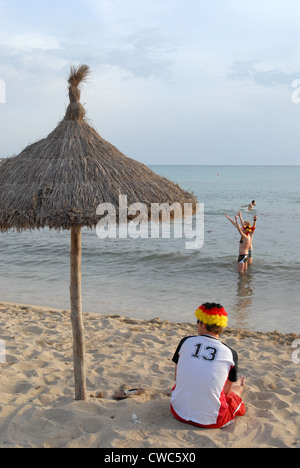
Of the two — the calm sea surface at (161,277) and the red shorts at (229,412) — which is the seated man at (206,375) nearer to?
the red shorts at (229,412)

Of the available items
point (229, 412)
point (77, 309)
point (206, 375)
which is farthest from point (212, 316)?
point (77, 309)

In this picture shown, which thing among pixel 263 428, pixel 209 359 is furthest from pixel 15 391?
pixel 263 428

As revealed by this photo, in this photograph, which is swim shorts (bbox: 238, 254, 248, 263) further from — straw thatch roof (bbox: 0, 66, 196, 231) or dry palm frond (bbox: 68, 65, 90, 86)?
dry palm frond (bbox: 68, 65, 90, 86)

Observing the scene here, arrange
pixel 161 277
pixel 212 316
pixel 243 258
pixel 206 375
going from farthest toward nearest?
pixel 243 258 → pixel 161 277 → pixel 212 316 → pixel 206 375

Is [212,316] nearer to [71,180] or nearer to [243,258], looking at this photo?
[71,180]

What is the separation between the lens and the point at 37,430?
3410 millimetres

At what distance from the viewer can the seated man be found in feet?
11.0

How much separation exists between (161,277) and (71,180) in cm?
832

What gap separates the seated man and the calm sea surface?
14.4 feet

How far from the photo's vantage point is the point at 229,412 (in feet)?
11.6

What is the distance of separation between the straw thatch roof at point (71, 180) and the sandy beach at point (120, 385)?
5.51 feet

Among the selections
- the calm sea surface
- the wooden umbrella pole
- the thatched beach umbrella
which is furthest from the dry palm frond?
the calm sea surface

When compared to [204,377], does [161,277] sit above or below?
below
